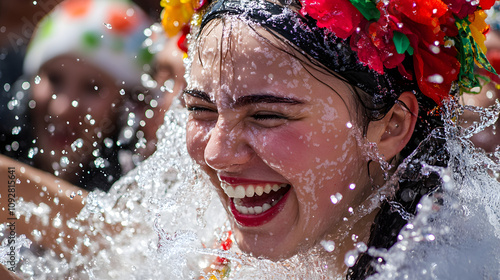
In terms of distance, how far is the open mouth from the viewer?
2037 millimetres

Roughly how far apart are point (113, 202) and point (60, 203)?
11.3 inches

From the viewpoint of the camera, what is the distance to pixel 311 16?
75.7 inches

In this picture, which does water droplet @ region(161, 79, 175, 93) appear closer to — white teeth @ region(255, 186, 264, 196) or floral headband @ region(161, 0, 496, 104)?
floral headband @ region(161, 0, 496, 104)

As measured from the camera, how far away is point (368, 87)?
1.99 m

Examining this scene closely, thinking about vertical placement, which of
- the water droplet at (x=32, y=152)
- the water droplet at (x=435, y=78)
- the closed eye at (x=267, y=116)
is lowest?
the water droplet at (x=32, y=152)

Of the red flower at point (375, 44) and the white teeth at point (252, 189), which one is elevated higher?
the red flower at point (375, 44)

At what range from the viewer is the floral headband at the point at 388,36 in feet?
6.19

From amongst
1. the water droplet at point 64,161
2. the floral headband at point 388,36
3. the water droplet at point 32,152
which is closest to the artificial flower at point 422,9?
the floral headband at point 388,36

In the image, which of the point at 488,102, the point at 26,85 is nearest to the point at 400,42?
the point at 488,102

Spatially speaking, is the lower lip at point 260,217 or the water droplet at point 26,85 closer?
the lower lip at point 260,217

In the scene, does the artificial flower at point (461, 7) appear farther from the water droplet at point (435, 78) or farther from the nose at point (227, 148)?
the nose at point (227, 148)

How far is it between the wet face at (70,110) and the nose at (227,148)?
87.8 inches

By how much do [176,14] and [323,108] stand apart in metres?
0.94

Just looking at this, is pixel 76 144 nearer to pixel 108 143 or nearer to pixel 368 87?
pixel 108 143
